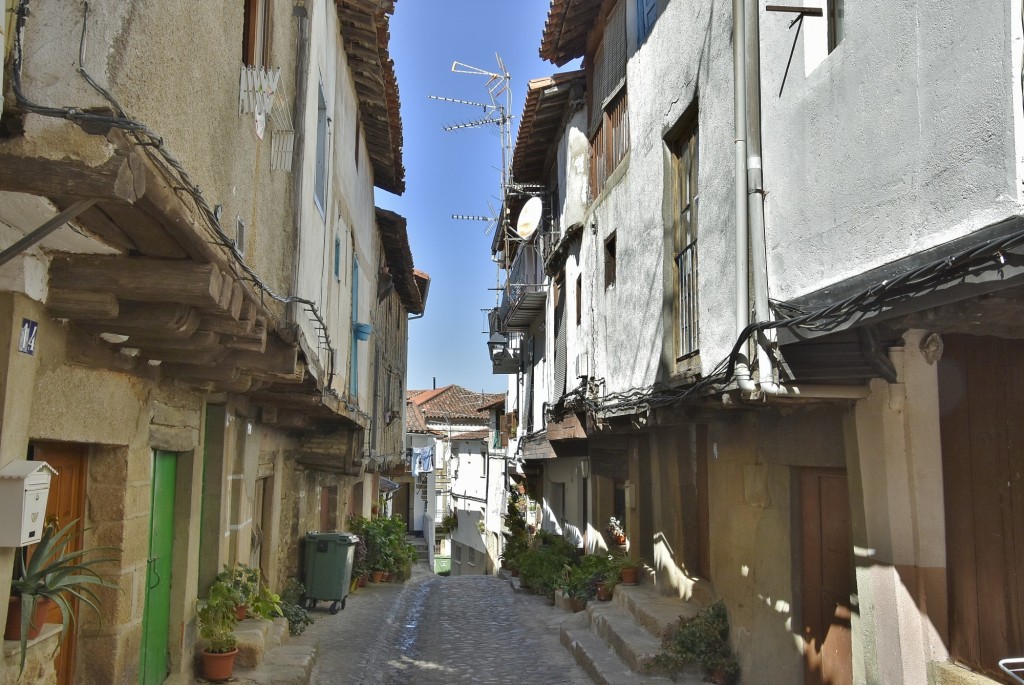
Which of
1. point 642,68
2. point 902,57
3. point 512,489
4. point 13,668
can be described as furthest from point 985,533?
point 512,489

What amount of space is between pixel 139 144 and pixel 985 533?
4.74 m

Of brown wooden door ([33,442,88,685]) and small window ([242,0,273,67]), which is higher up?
small window ([242,0,273,67])

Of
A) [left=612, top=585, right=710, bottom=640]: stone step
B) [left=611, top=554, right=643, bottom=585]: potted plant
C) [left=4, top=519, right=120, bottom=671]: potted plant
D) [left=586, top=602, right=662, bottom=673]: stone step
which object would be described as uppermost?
[left=4, top=519, right=120, bottom=671]: potted plant

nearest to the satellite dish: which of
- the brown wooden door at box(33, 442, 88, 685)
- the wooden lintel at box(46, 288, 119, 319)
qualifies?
the brown wooden door at box(33, 442, 88, 685)

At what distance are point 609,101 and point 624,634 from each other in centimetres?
710

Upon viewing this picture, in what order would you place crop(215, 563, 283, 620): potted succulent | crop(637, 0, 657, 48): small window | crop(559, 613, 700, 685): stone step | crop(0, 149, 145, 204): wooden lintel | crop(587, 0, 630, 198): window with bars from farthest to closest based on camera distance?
1. crop(587, 0, 630, 198): window with bars
2. crop(637, 0, 657, 48): small window
3. crop(215, 563, 283, 620): potted succulent
4. crop(559, 613, 700, 685): stone step
5. crop(0, 149, 145, 204): wooden lintel

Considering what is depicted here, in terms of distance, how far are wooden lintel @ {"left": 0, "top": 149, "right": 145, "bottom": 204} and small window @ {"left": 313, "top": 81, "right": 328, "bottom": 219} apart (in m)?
6.76

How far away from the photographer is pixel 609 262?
13023 millimetres

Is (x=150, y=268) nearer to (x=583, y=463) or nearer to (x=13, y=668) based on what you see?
(x=13, y=668)

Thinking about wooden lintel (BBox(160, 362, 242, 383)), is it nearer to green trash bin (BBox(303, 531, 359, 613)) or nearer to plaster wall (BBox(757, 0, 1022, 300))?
plaster wall (BBox(757, 0, 1022, 300))

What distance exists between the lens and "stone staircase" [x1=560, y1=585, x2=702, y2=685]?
8.79 metres

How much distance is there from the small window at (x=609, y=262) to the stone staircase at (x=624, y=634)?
4.12m

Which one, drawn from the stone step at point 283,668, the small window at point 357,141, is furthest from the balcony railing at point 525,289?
the stone step at point 283,668

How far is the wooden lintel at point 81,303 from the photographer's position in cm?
443
